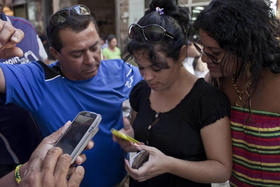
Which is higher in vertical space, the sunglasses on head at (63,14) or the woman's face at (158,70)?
the sunglasses on head at (63,14)

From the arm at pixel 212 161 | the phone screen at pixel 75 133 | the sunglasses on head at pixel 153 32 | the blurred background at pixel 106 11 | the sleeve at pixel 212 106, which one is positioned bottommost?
the blurred background at pixel 106 11

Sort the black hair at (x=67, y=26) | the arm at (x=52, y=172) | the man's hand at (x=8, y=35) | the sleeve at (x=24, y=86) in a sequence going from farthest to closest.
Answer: the black hair at (x=67, y=26) → the sleeve at (x=24, y=86) → the man's hand at (x=8, y=35) → the arm at (x=52, y=172)

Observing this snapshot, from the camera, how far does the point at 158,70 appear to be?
1.32 meters

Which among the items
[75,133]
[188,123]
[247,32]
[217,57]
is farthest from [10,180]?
[247,32]

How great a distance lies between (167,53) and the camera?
1.29 m

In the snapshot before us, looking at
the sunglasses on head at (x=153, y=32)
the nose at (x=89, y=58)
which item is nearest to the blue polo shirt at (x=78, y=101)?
the nose at (x=89, y=58)

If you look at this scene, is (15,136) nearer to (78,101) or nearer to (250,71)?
(78,101)

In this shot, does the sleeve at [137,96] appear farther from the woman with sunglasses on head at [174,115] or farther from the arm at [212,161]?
the arm at [212,161]

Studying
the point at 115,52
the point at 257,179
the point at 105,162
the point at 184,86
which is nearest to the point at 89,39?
the point at 184,86

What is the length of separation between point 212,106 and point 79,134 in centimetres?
68

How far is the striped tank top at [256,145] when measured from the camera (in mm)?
1200

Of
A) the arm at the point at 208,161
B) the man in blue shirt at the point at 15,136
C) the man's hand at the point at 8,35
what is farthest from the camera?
the man in blue shirt at the point at 15,136

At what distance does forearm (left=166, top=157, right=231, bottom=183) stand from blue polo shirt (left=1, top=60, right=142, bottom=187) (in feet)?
1.87

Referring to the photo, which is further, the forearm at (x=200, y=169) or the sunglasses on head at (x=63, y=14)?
the sunglasses on head at (x=63, y=14)
